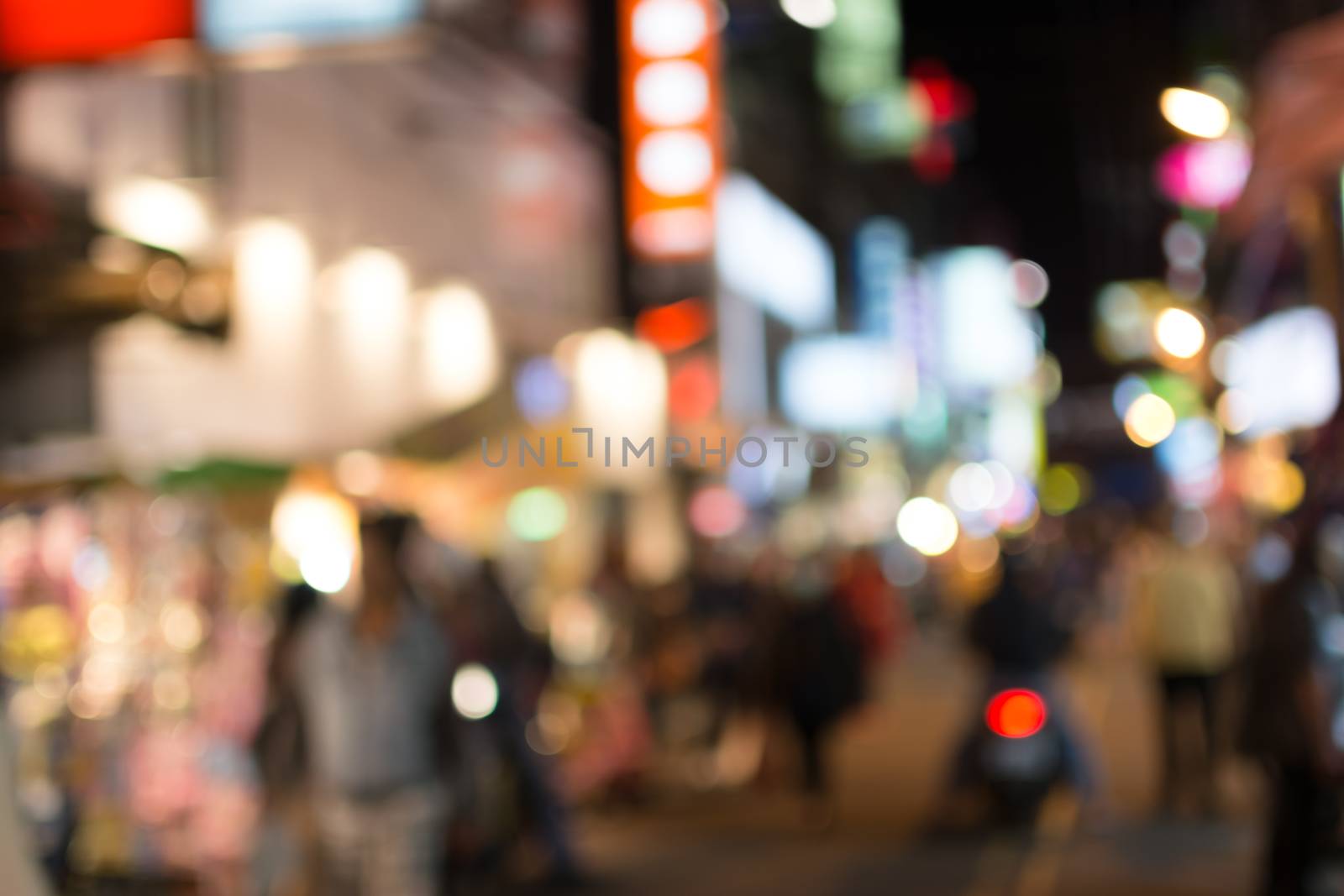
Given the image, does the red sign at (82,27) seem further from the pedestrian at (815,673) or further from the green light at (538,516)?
the green light at (538,516)

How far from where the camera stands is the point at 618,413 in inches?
968

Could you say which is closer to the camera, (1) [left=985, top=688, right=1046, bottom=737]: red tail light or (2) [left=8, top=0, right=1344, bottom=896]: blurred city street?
(2) [left=8, top=0, right=1344, bottom=896]: blurred city street

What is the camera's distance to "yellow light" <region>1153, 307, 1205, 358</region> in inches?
658

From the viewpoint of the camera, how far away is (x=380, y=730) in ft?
22.5

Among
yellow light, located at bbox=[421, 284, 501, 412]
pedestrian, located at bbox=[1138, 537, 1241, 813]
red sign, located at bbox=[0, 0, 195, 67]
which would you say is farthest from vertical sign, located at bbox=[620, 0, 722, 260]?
red sign, located at bbox=[0, 0, 195, 67]

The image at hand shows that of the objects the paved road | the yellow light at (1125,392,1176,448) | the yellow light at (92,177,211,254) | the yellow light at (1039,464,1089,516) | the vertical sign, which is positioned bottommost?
the paved road

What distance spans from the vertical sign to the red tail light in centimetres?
808

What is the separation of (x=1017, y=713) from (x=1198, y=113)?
4.32 m

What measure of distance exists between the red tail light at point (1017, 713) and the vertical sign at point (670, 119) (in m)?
8.08

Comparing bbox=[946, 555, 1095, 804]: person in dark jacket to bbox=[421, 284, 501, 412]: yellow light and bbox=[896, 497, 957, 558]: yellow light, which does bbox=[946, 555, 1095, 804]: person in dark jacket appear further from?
bbox=[896, 497, 957, 558]: yellow light

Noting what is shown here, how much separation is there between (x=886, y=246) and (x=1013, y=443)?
23.1m

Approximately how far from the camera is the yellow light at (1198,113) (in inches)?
403

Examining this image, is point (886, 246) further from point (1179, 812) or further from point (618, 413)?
point (1179, 812)

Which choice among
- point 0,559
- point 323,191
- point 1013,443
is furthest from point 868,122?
point 0,559
